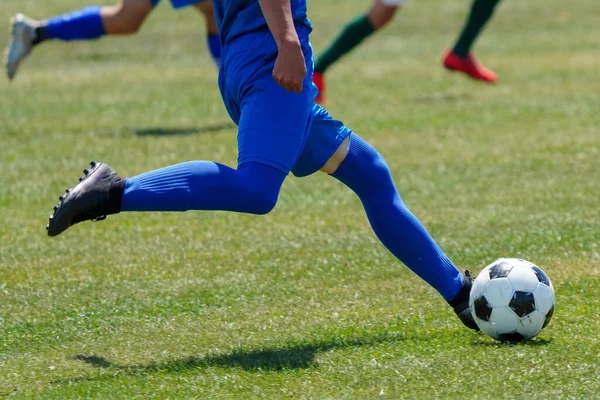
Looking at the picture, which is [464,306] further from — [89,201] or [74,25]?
[74,25]

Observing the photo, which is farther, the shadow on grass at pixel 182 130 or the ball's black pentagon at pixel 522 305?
the shadow on grass at pixel 182 130

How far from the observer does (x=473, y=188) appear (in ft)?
24.7

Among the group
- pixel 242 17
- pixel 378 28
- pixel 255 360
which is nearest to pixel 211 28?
pixel 378 28

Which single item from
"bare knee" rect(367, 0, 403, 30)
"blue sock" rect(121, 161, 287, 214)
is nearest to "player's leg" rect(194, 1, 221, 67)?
"bare knee" rect(367, 0, 403, 30)

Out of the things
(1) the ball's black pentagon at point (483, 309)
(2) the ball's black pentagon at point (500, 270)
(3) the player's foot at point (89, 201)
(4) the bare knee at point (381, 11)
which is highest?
(3) the player's foot at point (89, 201)

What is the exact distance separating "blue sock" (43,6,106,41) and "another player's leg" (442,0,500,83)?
12.2 ft

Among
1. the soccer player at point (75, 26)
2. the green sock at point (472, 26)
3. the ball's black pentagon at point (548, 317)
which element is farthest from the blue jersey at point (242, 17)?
the green sock at point (472, 26)

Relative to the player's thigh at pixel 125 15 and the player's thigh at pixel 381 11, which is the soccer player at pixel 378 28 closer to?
the player's thigh at pixel 381 11

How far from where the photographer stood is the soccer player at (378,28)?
10.4 meters

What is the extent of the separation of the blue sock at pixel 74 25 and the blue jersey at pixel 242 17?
16.2ft

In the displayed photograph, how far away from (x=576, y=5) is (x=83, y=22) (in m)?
10.0

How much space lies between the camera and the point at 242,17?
174 inches

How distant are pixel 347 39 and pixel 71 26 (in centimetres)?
263

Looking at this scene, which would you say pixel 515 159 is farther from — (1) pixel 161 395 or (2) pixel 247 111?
(1) pixel 161 395
